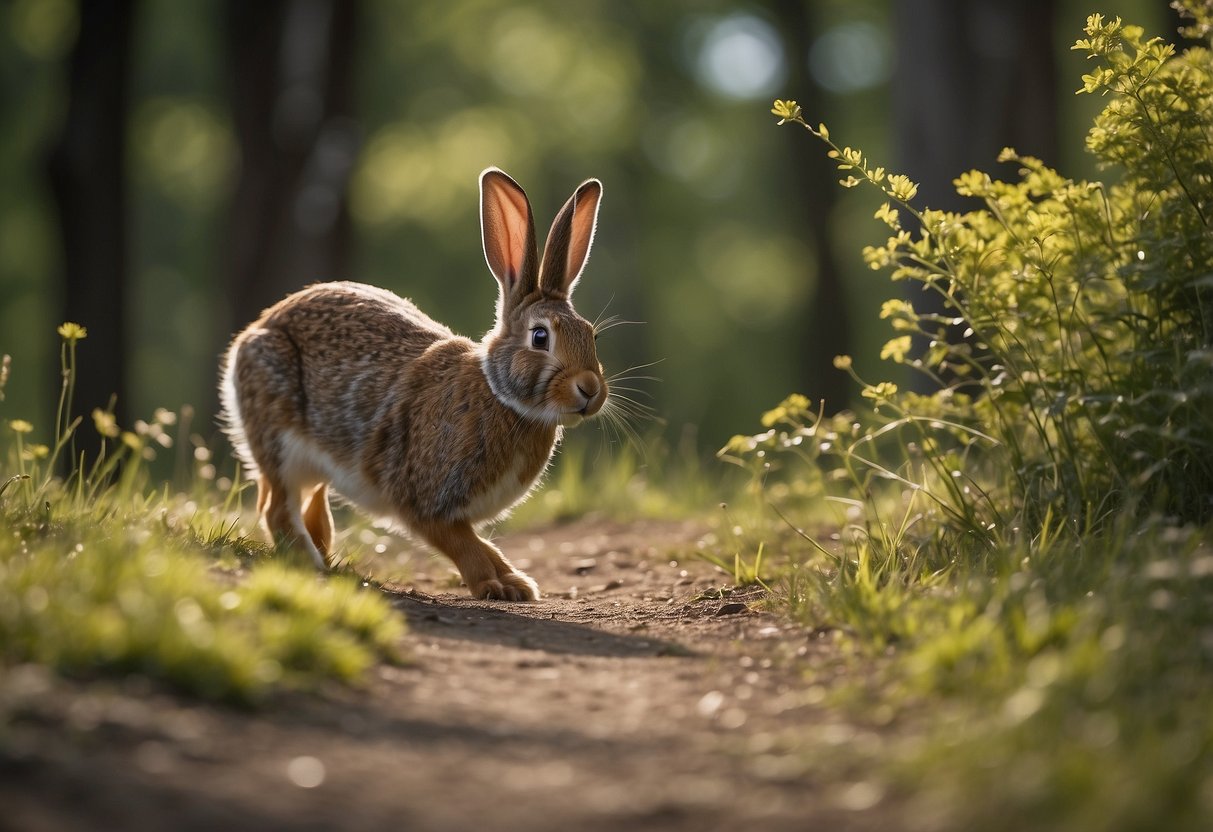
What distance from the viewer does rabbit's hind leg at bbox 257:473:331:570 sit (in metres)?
6.65

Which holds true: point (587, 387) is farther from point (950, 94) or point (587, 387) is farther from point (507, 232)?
point (950, 94)

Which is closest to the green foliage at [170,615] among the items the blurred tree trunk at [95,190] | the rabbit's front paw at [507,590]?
the rabbit's front paw at [507,590]

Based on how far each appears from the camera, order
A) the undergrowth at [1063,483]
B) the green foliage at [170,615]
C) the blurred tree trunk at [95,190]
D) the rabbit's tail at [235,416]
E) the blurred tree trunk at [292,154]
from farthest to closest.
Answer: the blurred tree trunk at [292,154], the blurred tree trunk at [95,190], the rabbit's tail at [235,416], the green foliage at [170,615], the undergrowth at [1063,483]

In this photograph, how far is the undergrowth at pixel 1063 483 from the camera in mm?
3314

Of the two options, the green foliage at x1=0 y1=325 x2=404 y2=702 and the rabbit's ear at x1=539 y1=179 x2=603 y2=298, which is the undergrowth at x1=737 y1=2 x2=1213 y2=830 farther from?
the green foliage at x1=0 y1=325 x2=404 y2=702

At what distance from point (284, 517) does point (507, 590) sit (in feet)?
4.45

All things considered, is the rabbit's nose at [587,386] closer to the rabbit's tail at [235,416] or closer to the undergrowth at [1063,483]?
the undergrowth at [1063,483]

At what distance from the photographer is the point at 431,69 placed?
24828 mm

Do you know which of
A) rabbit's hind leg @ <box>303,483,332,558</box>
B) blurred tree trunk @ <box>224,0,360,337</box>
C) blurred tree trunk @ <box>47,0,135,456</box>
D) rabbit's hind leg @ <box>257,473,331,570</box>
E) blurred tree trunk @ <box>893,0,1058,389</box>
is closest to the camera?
rabbit's hind leg @ <box>257,473,331,570</box>

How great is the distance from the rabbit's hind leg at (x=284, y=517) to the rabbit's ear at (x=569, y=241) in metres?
1.73

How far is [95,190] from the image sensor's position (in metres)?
13.4

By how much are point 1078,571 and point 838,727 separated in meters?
1.36

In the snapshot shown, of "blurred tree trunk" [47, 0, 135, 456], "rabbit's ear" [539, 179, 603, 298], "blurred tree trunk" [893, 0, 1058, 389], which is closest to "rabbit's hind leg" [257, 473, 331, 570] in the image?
"rabbit's ear" [539, 179, 603, 298]

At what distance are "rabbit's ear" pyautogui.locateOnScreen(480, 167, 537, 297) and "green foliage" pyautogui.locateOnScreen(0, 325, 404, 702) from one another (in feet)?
7.44
